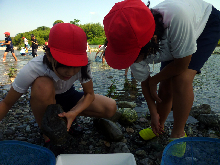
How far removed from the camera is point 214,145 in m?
1.19

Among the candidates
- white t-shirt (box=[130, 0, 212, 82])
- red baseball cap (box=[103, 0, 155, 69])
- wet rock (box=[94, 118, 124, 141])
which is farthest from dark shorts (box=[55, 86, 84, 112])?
white t-shirt (box=[130, 0, 212, 82])

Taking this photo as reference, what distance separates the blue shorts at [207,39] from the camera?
4.80 ft

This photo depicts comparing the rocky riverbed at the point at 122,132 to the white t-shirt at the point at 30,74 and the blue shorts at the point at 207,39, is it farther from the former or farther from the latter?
the blue shorts at the point at 207,39

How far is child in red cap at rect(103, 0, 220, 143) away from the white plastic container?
1.99 ft

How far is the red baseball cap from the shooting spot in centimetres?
102

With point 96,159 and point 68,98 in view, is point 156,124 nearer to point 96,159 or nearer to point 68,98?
point 96,159

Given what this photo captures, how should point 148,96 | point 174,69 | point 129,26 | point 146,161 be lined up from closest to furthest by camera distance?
point 129,26 → point 174,69 → point 146,161 → point 148,96

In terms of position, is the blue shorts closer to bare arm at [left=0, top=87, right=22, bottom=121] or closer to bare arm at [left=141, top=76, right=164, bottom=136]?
bare arm at [left=141, top=76, right=164, bottom=136]

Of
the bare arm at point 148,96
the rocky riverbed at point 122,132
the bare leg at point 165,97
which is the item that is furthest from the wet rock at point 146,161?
the bare leg at point 165,97

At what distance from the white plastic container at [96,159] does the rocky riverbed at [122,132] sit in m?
0.37

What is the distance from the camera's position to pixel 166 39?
132 centimetres

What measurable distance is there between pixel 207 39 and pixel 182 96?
56 cm

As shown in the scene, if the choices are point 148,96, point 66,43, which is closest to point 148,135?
point 148,96

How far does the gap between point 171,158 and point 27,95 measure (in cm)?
292
